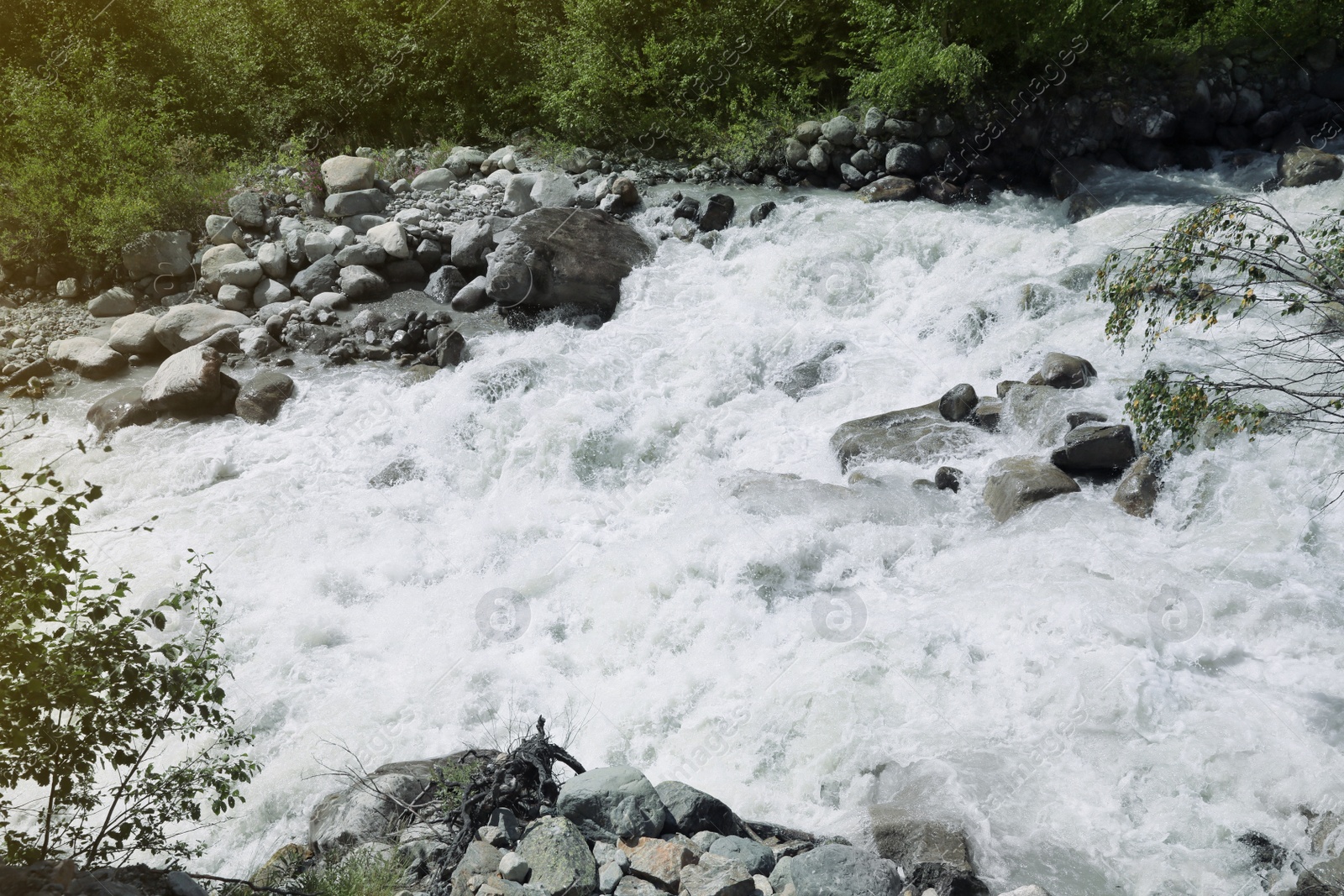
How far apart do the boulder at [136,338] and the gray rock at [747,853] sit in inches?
434

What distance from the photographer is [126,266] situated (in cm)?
1339

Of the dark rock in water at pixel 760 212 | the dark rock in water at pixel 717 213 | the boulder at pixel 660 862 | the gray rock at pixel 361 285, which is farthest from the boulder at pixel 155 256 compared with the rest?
the boulder at pixel 660 862

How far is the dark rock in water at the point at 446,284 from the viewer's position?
41.5ft

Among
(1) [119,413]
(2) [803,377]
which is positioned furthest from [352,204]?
(2) [803,377]

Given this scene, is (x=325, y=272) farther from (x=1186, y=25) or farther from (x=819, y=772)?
(x=1186, y=25)

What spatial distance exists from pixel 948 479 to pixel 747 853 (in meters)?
4.52

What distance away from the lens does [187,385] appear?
10.5 metres

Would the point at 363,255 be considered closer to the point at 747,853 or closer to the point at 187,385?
the point at 187,385

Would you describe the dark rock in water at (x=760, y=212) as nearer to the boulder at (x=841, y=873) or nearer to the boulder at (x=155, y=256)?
the boulder at (x=155, y=256)

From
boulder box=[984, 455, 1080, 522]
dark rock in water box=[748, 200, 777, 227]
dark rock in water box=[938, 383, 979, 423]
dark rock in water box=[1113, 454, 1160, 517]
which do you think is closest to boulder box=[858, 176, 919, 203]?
dark rock in water box=[748, 200, 777, 227]

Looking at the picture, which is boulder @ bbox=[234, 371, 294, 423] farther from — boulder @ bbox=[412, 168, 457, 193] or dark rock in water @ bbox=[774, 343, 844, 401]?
dark rock in water @ bbox=[774, 343, 844, 401]

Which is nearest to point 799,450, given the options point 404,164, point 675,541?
point 675,541

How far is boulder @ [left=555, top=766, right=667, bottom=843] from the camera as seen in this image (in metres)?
Result: 4.74

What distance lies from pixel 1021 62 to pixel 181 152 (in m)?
14.3
